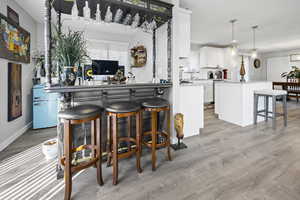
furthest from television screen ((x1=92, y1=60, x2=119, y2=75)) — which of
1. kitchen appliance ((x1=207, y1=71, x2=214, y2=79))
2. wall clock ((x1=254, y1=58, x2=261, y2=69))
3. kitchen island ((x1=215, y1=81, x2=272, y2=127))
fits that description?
wall clock ((x1=254, y1=58, x2=261, y2=69))

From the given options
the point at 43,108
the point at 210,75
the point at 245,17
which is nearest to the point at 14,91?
the point at 43,108

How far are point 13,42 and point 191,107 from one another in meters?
3.37

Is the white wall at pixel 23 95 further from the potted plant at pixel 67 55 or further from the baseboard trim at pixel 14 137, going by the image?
the potted plant at pixel 67 55

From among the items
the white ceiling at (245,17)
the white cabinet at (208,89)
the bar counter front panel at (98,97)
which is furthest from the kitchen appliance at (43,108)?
the white cabinet at (208,89)

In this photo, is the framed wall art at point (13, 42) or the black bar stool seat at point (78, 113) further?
the framed wall art at point (13, 42)

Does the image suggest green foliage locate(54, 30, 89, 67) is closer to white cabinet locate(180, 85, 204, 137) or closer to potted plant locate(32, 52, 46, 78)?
white cabinet locate(180, 85, 204, 137)

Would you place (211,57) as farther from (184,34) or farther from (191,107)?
(191,107)

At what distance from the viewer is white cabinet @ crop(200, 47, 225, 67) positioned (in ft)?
20.9

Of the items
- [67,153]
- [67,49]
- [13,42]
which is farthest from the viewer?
[13,42]

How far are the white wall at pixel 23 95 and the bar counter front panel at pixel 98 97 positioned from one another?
150cm

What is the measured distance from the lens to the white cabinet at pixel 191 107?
2.69 metres

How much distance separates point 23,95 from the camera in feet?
10.1

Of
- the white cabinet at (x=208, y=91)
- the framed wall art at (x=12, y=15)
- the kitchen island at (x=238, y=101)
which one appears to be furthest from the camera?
the white cabinet at (x=208, y=91)

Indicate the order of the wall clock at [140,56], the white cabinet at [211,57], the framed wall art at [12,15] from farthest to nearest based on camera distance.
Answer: the white cabinet at [211,57]
the wall clock at [140,56]
the framed wall art at [12,15]
